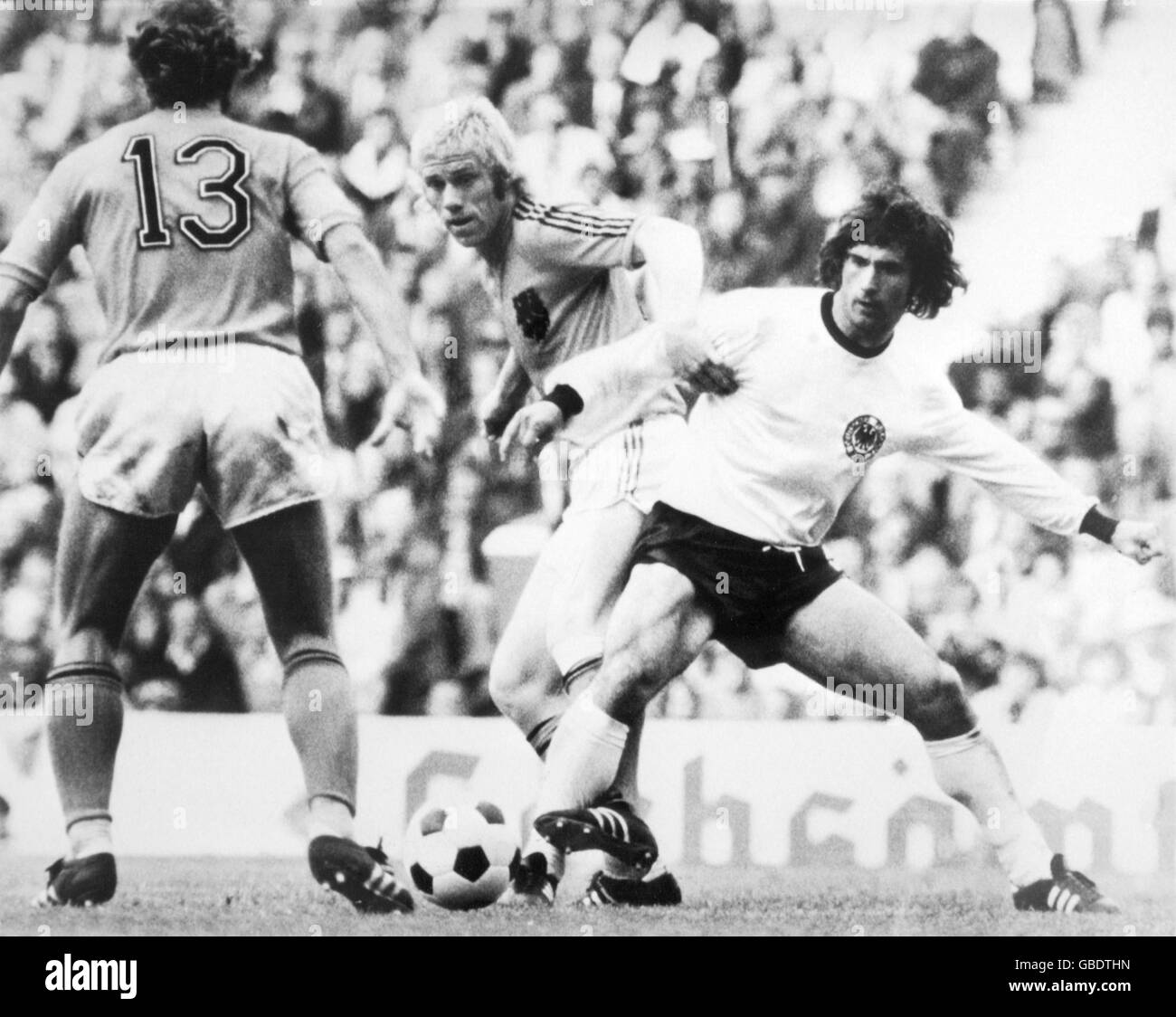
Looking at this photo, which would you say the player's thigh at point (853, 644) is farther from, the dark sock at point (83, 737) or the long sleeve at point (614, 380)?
the dark sock at point (83, 737)

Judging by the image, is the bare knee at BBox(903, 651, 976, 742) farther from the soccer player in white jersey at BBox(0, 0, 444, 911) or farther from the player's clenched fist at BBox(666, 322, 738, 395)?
the soccer player in white jersey at BBox(0, 0, 444, 911)

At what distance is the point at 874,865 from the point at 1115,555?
3.86 feet

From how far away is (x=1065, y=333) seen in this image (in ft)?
16.8

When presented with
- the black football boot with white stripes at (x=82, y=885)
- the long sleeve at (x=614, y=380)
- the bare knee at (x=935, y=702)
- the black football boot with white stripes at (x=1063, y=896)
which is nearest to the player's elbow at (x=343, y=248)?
the long sleeve at (x=614, y=380)

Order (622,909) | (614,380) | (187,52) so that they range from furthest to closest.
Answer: (187,52)
(622,909)
(614,380)

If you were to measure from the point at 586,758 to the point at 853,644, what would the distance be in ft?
2.69

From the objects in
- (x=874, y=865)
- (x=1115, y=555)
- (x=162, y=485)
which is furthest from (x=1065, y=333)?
(x=162, y=485)

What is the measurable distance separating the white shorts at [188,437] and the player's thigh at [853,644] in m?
1.55

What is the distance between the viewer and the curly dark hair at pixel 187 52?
5.03m

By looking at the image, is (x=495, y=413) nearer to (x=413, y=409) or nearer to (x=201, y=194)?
(x=413, y=409)

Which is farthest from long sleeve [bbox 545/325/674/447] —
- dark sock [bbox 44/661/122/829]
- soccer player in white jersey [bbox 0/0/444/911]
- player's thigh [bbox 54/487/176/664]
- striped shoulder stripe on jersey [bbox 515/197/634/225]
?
dark sock [bbox 44/661/122/829]

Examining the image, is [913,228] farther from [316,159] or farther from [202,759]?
[202,759]

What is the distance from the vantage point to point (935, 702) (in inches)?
192

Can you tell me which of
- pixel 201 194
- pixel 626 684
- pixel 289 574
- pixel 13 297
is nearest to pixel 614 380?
pixel 626 684
